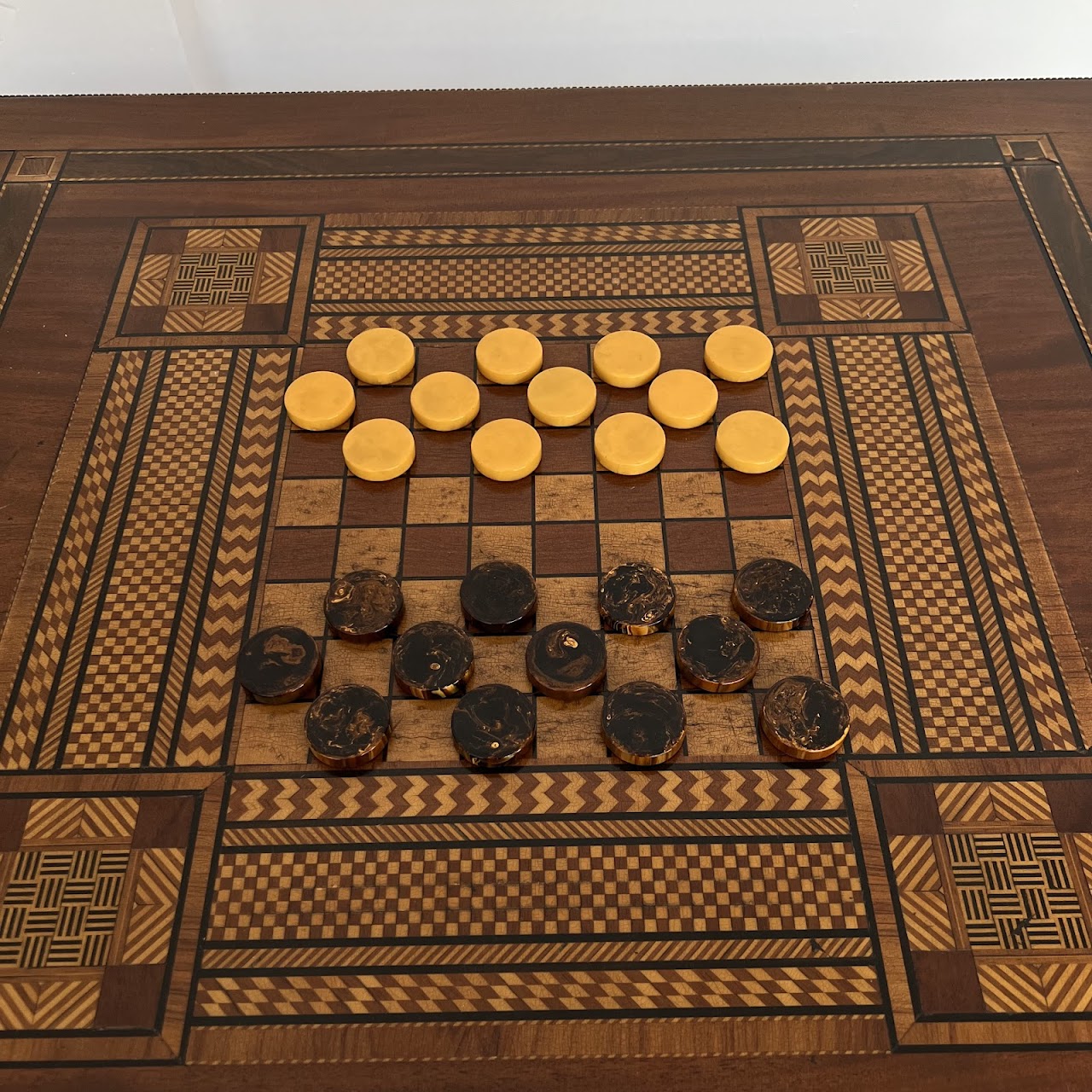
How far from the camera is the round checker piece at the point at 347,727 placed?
1.53 metres

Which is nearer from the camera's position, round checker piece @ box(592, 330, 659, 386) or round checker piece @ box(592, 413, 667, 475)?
round checker piece @ box(592, 413, 667, 475)

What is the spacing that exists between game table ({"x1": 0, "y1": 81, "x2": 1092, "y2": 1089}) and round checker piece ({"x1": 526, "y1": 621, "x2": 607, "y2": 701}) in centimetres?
4

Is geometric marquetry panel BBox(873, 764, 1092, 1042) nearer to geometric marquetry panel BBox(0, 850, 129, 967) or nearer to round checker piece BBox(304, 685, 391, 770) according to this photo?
round checker piece BBox(304, 685, 391, 770)

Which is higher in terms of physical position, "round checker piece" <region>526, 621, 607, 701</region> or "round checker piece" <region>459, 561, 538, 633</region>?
"round checker piece" <region>459, 561, 538, 633</region>

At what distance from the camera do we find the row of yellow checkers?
184 centimetres

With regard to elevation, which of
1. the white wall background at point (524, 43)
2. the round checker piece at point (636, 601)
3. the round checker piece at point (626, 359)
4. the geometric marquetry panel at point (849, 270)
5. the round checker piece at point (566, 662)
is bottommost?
the round checker piece at point (566, 662)

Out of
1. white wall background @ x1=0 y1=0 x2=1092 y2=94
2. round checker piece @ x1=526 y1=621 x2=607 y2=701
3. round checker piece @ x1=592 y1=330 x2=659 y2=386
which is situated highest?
white wall background @ x1=0 y1=0 x2=1092 y2=94

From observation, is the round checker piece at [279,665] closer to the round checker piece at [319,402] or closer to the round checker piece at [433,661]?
the round checker piece at [433,661]

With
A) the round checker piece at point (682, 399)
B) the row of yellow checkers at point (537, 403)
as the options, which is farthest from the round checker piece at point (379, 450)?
the round checker piece at point (682, 399)

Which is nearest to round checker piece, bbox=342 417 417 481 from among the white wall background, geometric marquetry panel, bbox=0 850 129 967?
geometric marquetry panel, bbox=0 850 129 967

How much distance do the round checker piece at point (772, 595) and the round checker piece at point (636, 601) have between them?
0.12 metres

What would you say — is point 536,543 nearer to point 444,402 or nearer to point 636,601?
point 636,601

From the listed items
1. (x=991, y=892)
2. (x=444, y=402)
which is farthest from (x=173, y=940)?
(x=991, y=892)

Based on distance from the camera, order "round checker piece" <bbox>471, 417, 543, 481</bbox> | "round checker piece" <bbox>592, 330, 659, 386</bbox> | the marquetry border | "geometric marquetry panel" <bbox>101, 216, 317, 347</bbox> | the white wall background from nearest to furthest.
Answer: the marquetry border < "round checker piece" <bbox>471, 417, 543, 481</bbox> < "round checker piece" <bbox>592, 330, 659, 386</bbox> < "geometric marquetry panel" <bbox>101, 216, 317, 347</bbox> < the white wall background
